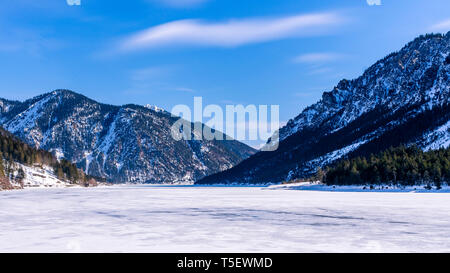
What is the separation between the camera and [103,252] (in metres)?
22.4

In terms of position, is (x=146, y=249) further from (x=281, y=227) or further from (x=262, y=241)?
(x=281, y=227)

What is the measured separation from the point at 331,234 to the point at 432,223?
1276cm

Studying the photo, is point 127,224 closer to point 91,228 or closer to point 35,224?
point 91,228

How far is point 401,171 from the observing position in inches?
6078

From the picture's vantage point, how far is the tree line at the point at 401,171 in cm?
14125

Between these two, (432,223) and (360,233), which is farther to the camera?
(432,223)

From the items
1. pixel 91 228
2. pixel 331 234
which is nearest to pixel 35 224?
pixel 91 228

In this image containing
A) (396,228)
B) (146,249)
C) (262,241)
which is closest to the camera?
(146,249)

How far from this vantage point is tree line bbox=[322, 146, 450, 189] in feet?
463

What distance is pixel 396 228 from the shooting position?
32969 millimetres

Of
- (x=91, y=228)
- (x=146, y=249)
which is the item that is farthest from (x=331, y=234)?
(x=91, y=228)
